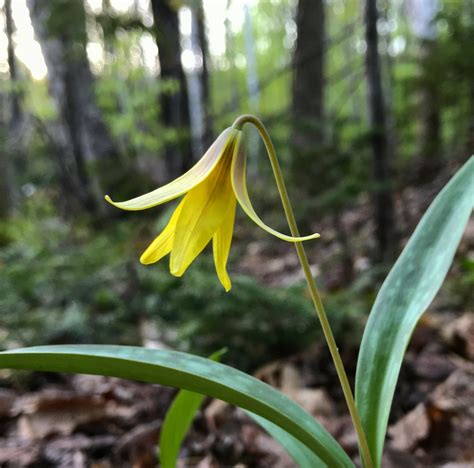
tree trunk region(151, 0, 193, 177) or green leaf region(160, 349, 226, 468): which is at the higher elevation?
tree trunk region(151, 0, 193, 177)

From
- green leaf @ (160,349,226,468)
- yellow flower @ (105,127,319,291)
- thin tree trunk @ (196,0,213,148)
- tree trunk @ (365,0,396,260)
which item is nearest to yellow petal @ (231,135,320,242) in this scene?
yellow flower @ (105,127,319,291)

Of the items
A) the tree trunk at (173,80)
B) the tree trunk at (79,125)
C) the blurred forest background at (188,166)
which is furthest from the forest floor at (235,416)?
the tree trunk at (79,125)

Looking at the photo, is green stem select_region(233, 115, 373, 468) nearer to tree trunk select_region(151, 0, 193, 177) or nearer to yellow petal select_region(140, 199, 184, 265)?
yellow petal select_region(140, 199, 184, 265)

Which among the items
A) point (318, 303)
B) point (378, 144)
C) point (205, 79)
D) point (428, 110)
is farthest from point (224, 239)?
point (428, 110)

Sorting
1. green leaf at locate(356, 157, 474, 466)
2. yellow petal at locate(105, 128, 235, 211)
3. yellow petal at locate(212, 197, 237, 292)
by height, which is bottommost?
green leaf at locate(356, 157, 474, 466)

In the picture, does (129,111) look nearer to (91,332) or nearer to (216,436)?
(91,332)

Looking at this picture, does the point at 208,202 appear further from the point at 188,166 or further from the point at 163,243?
the point at 188,166
